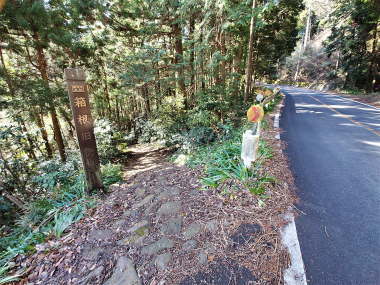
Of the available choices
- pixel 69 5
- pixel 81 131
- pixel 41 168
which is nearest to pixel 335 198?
pixel 81 131

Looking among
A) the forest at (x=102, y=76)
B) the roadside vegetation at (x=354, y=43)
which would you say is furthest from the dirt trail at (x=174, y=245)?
the roadside vegetation at (x=354, y=43)

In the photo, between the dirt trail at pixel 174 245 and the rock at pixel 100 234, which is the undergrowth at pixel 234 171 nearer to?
the dirt trail at pixel 174 245

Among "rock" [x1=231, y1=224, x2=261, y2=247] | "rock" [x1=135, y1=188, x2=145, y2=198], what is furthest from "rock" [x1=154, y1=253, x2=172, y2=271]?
"rock" [x1=135, y1=188, x2=145, y2=198]

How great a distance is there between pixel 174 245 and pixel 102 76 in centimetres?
1135

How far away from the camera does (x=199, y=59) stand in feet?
24.5

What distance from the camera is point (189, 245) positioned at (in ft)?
6.51

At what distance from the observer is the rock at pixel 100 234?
7.76 feet

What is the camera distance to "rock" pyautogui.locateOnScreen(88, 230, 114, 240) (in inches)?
93.1

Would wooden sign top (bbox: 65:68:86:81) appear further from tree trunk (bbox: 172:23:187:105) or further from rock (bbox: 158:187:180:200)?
tree trunk (bbox: 172:23:187:105)

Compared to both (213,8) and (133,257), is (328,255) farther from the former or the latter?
(213,8)

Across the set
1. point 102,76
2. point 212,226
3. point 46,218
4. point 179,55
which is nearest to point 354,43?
point 179,55

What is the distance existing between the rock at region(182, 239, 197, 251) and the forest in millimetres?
1941

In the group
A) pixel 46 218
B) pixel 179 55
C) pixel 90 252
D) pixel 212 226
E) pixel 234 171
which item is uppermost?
pixel 179 55

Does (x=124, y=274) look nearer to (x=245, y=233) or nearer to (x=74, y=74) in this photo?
(x=245, y=233)
